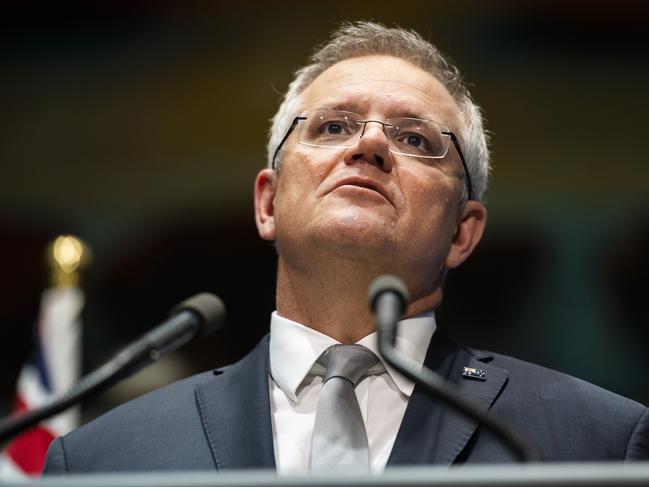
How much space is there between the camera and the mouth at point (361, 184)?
1821 mm

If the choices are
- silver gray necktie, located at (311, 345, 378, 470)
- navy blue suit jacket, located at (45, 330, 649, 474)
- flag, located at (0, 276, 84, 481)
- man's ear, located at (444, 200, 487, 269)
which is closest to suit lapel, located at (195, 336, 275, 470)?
navy blue suit jacket, located at (45, 330, 649, 474)

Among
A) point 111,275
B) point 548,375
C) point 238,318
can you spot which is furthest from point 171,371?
point 548,375

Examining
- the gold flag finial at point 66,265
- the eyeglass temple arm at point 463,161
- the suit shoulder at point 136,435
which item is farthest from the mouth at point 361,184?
the gold flag finial at point 66,265

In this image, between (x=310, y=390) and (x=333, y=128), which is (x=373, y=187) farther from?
(x=310, y=390)

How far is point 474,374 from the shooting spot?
1.80 metres

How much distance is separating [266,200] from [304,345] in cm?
45

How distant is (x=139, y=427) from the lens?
180 centimetres

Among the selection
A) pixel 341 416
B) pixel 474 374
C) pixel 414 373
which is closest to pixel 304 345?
pixel 341 416

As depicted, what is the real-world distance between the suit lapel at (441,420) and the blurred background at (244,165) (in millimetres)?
2170

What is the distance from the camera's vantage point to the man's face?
181 centimetres

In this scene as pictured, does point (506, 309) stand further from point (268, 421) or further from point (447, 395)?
point (447, 395)

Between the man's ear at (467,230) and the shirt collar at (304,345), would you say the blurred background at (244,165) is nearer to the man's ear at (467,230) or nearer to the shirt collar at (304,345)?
the man's ear at (467,230)

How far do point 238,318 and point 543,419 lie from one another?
2.61 metres

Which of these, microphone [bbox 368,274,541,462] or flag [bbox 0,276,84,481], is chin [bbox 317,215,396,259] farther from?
flag [bbox 0,276,84,481]
